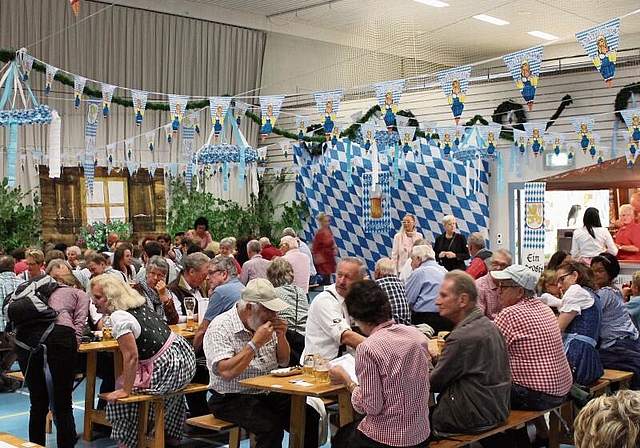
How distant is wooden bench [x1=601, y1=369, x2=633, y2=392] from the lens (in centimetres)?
610

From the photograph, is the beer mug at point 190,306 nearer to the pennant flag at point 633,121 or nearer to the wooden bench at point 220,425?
the wooden bench at point 220,425

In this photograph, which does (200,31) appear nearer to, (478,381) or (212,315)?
(212,315)

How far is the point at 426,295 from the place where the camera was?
7680 millimetres

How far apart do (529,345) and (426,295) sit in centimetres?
275

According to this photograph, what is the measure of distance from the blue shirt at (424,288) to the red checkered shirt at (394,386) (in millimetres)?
3593

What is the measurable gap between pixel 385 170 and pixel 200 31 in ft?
17.4

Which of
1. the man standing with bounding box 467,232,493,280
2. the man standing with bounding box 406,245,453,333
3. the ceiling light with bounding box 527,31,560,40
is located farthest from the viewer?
the ceiling light with bounding box 527,31,560,40

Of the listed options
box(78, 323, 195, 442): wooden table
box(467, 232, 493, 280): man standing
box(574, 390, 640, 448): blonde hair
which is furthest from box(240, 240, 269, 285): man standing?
box(574, 390, 640, 448): blonde hair

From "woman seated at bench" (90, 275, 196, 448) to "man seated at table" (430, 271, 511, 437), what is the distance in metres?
1.73

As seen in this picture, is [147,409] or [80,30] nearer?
[147,409]

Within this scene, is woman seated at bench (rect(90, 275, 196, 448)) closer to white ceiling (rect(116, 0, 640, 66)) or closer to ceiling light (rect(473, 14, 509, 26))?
white ceiling (rect(116, 0, 640, 66))

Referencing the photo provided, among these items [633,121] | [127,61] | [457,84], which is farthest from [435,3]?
[457,84]

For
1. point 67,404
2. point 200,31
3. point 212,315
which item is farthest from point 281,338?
point 200,31

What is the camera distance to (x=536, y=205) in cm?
1395
